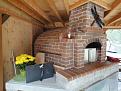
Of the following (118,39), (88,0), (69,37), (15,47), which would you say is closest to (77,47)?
(69,37)

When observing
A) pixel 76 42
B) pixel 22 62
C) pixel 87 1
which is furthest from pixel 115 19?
pixel 22 62

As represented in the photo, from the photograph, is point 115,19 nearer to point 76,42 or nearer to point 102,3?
point 102,3

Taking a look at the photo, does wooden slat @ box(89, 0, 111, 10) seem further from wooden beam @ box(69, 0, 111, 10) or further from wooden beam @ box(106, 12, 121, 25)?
wooden beam @ box(106, 12, 121, 25)

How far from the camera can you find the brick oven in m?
3.37

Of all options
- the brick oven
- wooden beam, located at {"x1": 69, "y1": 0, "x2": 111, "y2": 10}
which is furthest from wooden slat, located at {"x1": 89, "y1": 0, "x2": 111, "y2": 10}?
the brick oven

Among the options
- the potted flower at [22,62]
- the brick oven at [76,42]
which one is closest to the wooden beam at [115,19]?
the brick oven at [76,42]

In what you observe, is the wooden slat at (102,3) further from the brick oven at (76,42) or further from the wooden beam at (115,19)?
the wooden beam at (115,19)

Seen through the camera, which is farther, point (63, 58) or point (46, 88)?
point (63, 58)

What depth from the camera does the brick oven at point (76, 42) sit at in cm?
337

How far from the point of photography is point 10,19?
3.50 meters

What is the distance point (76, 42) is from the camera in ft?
→ 11.1

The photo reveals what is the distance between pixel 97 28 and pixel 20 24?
1.90 meters

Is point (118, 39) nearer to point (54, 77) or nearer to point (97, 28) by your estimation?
point (97, 28)

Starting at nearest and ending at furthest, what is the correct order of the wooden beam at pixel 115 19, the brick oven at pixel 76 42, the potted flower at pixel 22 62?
the potted flower at pixel 22 62 < the brick oven at pixel 76 42 < the wooden beam at pixel 115 19
